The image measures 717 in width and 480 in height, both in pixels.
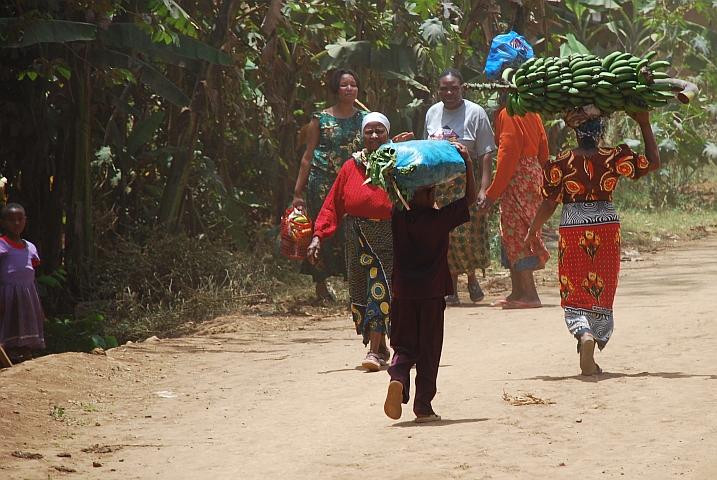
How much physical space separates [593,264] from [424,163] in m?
1.54

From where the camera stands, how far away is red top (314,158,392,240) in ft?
21.6

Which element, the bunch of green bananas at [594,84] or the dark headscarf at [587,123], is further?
the dark headscarf at [587,123]

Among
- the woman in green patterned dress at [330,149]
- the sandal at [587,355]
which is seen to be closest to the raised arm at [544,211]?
the sandal at [587,355]

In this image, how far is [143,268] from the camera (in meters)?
10.2

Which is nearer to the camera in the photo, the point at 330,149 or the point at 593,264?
the point at 593,264

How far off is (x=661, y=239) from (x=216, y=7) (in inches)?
277

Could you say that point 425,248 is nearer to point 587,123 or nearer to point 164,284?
point 587,123

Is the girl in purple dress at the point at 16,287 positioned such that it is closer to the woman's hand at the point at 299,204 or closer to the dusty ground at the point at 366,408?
the dusty ground at the point at 366,408

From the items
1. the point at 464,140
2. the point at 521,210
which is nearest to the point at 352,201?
the point at 464,140

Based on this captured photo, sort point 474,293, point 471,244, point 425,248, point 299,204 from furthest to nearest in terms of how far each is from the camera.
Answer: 1. point 474,293
2. point 471,244
3. point 299,204
4. point 425,248

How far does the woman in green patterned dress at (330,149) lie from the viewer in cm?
834

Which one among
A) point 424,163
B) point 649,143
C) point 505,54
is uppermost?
point 505,54

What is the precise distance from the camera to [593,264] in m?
6.04

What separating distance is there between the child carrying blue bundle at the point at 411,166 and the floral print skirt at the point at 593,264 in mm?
1145
